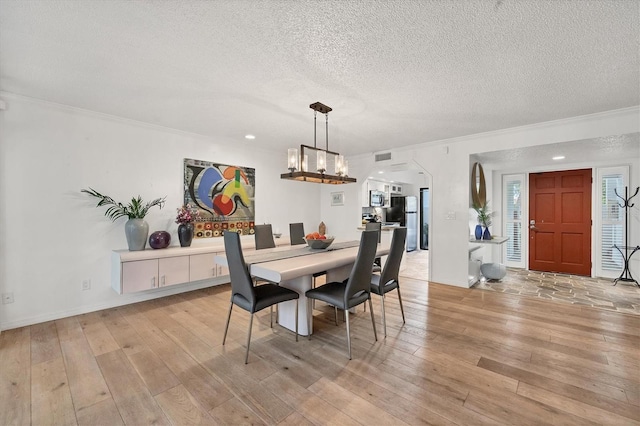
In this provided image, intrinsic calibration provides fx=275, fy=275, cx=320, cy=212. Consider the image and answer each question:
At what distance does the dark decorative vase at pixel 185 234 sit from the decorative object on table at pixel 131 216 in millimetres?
422

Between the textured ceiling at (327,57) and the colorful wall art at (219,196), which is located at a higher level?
the textured ceiling at (327,57)

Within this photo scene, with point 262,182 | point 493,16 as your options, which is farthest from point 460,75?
point 262,182

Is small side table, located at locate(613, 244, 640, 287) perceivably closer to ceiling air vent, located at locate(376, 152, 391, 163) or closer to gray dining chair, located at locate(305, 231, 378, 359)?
ceiling air vent, located at locate(376, 152, 391, 163)

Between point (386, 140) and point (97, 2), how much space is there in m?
3.85

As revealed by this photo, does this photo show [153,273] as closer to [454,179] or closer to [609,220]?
[454,179]

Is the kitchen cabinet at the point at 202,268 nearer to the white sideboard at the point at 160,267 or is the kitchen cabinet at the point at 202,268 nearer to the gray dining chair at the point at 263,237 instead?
the white sideboard at the point at 160,267

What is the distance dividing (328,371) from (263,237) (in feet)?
6.48

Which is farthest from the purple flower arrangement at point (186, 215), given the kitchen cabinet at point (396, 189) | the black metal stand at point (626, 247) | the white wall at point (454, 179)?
the black metal stand at point (626, 247)

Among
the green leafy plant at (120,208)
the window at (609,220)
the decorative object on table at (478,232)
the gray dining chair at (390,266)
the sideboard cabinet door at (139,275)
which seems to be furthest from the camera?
the window at (609,220)

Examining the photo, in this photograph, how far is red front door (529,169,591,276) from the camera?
514cm

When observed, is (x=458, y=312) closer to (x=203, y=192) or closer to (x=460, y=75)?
(x=460, y=75)

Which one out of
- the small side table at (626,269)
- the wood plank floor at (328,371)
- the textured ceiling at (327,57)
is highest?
the textured ceiling at (327,57)

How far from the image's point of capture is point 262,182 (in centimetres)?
520

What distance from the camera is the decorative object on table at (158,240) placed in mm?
3648
